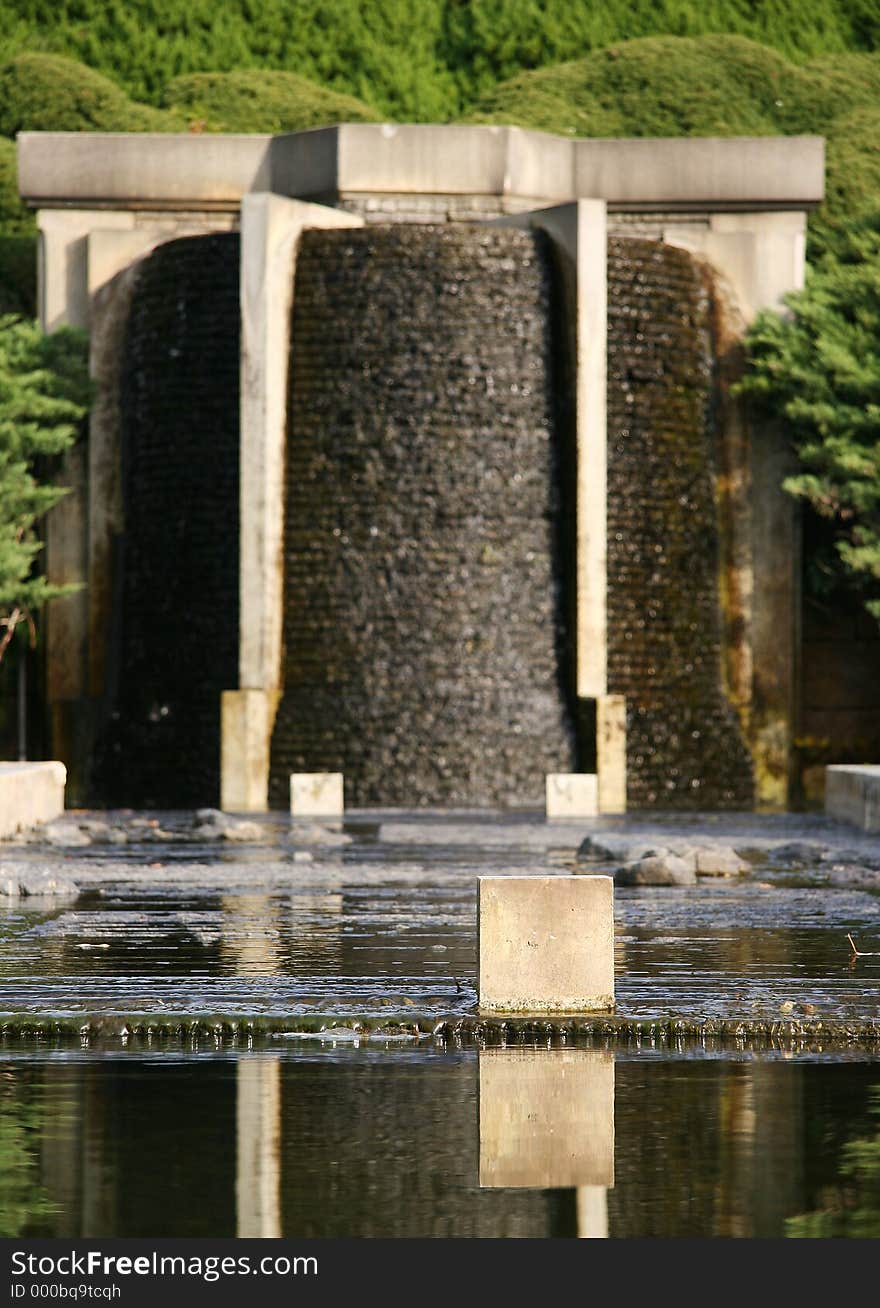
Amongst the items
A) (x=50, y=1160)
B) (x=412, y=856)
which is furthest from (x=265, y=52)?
(x=50, y=1160)

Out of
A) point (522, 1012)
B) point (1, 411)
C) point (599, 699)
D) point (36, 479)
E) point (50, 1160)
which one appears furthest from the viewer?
point (36, 479)

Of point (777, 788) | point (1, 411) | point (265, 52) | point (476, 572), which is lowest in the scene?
point (777, 788)

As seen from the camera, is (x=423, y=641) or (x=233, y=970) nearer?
(x=233, y=970)

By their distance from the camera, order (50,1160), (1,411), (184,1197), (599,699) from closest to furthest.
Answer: (184,1197) → (50,1160) → (599,699) → (1,411)

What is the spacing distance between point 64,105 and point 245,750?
17762mm

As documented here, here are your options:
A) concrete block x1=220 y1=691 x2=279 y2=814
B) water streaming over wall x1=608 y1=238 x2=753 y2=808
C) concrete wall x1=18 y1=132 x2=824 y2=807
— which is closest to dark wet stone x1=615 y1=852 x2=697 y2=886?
concrete block x1=220 y1=691 x2=279 y2=814

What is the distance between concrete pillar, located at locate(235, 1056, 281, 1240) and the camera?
5715 mm

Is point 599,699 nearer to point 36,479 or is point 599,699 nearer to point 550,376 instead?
point 550,376

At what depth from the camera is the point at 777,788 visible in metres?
35.6

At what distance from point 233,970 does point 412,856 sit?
9124 millimetres

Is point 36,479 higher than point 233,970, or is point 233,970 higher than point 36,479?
point 36,479

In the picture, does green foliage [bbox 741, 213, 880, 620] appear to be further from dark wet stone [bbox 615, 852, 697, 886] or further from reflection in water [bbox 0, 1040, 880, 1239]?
reflection in water [bbox 0, 1040, 880, 1239]

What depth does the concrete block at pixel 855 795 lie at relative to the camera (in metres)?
22.8

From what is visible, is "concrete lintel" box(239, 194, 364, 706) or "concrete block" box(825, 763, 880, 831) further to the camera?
"concrete lintel" box(239, 194, 364, 706)
